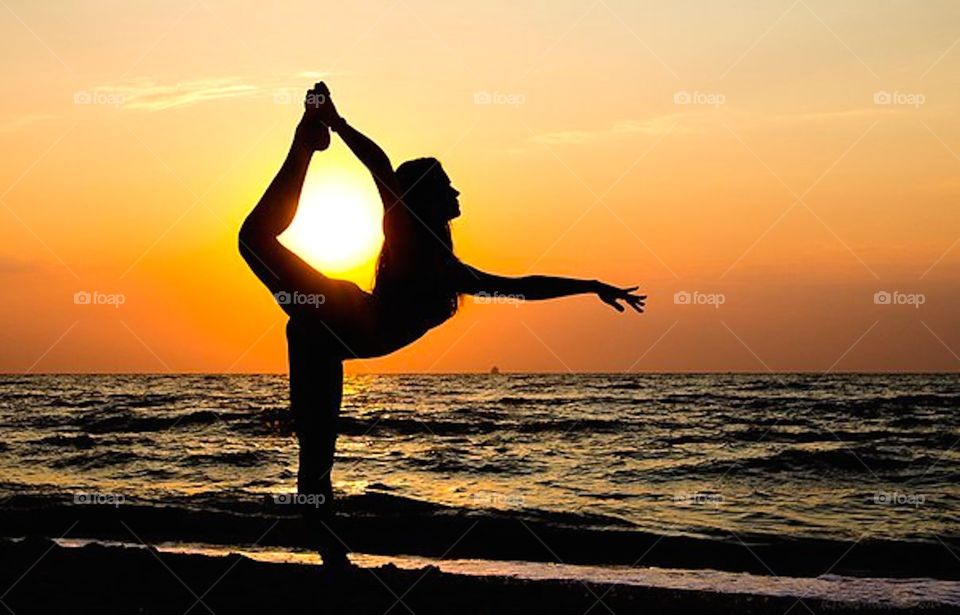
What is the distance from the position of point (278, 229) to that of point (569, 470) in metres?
16.2

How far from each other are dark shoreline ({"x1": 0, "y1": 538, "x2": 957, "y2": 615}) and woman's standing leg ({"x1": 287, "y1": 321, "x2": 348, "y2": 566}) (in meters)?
0.95

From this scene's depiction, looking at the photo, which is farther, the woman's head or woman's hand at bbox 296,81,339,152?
the woman's head

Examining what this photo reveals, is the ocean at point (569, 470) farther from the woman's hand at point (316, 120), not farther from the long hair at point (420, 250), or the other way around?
the woman's hand at point (316, 120)

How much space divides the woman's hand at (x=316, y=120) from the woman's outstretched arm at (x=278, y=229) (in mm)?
37

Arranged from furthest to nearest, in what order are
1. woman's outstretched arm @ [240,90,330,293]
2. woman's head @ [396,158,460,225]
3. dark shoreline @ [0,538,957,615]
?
dark shoreline @ [0,538,957,615], woman's head @ [396,158,460,225], woman's outstretched arm @ [240,90,330,293]

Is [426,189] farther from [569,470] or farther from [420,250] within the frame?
[569,470]

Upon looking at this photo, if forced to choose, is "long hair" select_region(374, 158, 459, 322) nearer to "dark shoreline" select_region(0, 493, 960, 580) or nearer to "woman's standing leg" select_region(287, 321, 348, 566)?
"woman's standing leg" select_region(287, 321, 348, 566)

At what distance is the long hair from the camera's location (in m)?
5.07

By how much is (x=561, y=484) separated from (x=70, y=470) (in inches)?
396

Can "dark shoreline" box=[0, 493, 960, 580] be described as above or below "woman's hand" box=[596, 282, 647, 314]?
below

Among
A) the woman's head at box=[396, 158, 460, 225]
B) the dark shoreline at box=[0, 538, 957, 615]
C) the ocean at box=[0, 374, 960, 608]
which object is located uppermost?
the woman's head at box=[396, 158, 460, 225]

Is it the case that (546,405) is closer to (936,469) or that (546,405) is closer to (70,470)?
(936,469)

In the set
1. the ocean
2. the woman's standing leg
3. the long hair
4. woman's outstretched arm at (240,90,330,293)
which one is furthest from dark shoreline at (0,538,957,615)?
the ocean

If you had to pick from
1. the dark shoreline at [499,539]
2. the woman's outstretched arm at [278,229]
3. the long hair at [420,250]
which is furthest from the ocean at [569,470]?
the woman's outstretched arm at [278,229]
